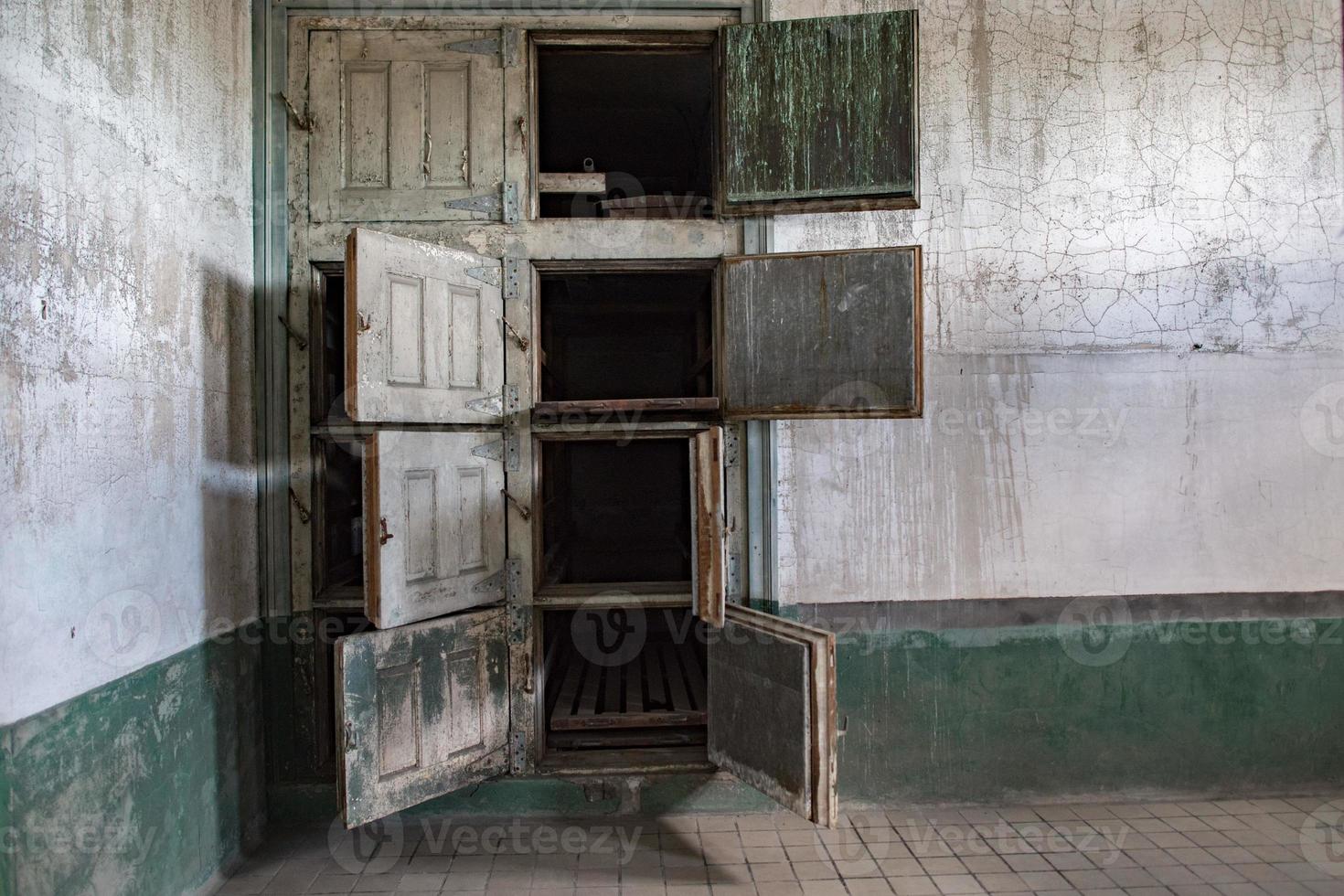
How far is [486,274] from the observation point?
285 cm

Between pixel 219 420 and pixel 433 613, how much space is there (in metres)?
1.00

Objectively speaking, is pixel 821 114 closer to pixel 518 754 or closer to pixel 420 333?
pixel 420 333

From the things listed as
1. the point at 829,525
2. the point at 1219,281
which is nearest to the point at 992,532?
the point at 829,525

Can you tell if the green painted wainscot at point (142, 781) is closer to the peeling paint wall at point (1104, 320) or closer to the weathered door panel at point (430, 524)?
the weathered door panel at point (430, 524)

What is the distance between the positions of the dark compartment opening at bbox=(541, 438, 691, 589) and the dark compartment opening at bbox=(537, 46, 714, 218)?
173 centimetres

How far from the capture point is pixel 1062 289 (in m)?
3.03

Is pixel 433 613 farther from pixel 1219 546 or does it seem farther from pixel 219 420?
pixel 1219 546

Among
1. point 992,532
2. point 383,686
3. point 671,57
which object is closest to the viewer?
point 383,686

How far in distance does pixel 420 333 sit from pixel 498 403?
429mm

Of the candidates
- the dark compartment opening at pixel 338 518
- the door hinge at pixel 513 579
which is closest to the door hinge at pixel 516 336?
the dark compartment opening at pixel 338 518

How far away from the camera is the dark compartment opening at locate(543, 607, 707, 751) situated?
309cm

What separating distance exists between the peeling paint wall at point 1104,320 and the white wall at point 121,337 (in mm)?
2033

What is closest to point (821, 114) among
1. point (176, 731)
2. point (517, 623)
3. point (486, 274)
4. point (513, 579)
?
point (486, 274)

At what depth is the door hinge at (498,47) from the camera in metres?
2.92
